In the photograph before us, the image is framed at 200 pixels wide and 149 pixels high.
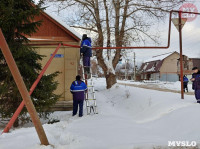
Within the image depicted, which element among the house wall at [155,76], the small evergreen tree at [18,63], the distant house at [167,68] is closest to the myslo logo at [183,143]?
the small evergreen tree at [18,63]

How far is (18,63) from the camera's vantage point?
17.0ft

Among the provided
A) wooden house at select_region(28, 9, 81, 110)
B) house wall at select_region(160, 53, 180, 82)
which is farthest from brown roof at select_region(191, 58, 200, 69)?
wooden house at select_region(28, 9, 81, 110)

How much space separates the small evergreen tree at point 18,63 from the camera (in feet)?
16.8

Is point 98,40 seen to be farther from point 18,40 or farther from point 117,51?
point 18,40

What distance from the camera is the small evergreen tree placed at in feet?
16.8

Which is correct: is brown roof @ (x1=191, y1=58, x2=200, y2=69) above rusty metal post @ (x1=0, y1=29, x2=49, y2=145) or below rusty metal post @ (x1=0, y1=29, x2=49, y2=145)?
above

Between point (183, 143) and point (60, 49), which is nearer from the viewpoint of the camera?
point (183, 143)

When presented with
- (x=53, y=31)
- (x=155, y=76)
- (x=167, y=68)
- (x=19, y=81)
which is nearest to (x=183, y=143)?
(x=19, y=81)

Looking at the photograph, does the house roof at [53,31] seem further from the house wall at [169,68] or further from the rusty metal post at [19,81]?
the house wall at [169,68]

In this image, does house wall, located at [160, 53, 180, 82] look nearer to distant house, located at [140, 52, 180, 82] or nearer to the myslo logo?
distant house, located at [140, 52, 180, 82]

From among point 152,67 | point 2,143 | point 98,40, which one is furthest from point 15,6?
point 152,67

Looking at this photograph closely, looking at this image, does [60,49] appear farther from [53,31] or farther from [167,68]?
[167,68]

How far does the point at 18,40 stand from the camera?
5.75 meters

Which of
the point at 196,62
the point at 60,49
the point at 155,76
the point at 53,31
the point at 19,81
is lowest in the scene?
the point at 155,76
